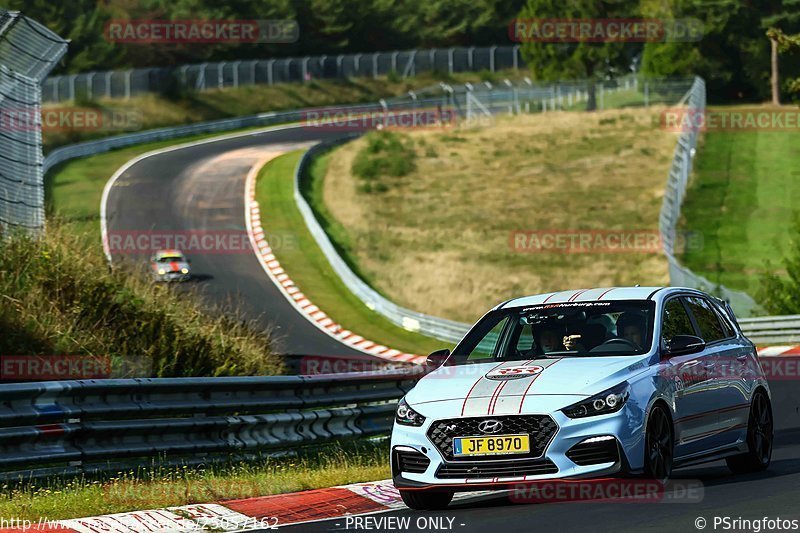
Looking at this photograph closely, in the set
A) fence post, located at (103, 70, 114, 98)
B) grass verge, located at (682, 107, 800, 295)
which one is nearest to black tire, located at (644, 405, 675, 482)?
grass verge, located at (682, 107, 800, 295)

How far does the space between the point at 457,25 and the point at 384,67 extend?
13.5 m

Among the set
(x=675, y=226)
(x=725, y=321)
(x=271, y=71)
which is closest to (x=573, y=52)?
(x=271, y=71)

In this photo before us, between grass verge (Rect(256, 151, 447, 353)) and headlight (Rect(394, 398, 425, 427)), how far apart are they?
79.1 ft

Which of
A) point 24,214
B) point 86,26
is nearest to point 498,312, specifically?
point 24,214

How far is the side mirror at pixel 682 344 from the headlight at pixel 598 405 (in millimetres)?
986

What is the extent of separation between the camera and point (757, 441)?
1105 cm

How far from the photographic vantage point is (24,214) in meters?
15.0

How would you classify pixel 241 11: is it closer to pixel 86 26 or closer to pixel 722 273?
pixel 86 26

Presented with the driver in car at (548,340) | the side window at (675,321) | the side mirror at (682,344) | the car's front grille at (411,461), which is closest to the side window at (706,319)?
the side window at (675,321)

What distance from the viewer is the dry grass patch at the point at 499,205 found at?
40.3m

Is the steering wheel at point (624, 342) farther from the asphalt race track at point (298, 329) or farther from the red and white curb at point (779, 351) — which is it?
the red and white curb at point (779, 351)

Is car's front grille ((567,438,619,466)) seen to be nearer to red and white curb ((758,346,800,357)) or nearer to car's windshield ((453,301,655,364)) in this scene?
car's windshield ((453,301,655,364))

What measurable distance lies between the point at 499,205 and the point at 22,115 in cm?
3776

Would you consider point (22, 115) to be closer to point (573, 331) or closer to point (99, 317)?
point (99, 317)
